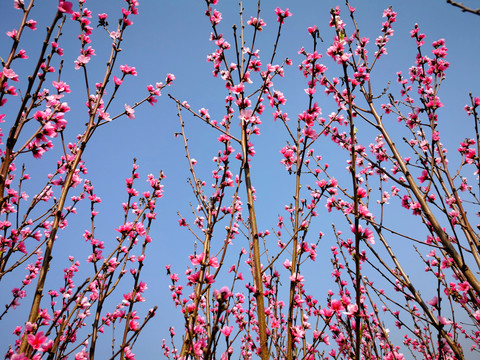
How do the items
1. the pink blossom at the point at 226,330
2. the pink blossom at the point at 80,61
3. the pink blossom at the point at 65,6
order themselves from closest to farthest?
the pink blossom at the point at 65,6
the pink blossom at the point at 226,330
the pink blossom at the point at 80,61

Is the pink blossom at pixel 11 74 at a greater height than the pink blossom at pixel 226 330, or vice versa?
the pink blossom at pixel 11 74

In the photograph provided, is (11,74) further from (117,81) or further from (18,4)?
(117,81)


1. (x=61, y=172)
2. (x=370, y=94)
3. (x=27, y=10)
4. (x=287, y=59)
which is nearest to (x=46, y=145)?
(x=27, y=10)

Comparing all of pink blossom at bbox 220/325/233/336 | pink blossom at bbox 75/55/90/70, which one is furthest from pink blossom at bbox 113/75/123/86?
pink blossom at bbox 220/325/233/336

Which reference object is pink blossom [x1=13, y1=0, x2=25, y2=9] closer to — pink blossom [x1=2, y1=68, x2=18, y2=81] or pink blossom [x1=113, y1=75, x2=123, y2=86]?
pink blossom [x1=2, y1=68, x2=18, y2=81]

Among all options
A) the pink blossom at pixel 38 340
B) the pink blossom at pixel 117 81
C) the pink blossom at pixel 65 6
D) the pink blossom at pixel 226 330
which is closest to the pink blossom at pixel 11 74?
the pink blossom at pixel 65 6

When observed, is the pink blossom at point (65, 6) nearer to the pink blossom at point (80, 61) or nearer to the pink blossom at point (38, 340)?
the pink blossom at point (80, 61)

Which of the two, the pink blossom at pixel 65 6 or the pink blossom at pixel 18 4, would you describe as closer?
the pink blossom at pixel 65 6

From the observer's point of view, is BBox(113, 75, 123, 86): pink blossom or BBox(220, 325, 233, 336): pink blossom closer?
BBox(220, 325, 233, 336): pink blossom

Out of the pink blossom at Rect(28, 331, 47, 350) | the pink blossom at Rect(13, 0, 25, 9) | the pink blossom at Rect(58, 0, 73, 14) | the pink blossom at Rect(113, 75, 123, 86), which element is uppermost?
the pink blossom at Rect(113, 75, 123, 86)

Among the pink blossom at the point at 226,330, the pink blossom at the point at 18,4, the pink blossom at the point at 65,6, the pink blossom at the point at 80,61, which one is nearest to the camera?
the pink blossom at the point at 65,6

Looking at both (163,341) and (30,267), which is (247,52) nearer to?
(30,267)

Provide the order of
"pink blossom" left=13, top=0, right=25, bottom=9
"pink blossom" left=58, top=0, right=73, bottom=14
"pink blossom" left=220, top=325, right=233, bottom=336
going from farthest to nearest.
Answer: "pink blossom" left=13, top=0, right=25, bottom=9
"pink blossom" left=220, top=325, right=233, bottom=336
"pink blossom" left=58, top=0, right=73, bottom=14

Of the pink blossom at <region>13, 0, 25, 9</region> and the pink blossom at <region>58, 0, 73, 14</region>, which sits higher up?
the pink blossom at <region>13, 0, 25, 9</region>
